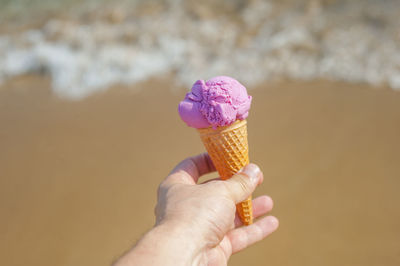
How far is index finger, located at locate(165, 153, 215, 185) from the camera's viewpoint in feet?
6.89

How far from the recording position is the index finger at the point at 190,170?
2100 mm

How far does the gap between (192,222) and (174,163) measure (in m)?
1.59

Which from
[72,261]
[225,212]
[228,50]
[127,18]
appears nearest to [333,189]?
[225,212]

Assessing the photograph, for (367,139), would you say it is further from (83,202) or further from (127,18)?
(127,18)

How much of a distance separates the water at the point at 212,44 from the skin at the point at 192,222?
229 cm

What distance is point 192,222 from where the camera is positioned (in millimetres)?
1705

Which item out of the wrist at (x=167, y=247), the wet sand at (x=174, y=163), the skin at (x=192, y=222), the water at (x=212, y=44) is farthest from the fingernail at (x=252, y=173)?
the water at (x=212, y=44)

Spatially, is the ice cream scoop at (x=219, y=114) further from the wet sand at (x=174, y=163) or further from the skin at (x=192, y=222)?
the wet sand at (x=174, y=163)

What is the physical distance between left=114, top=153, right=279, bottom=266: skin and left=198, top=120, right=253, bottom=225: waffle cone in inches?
3.9

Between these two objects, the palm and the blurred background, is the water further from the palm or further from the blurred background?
the palm

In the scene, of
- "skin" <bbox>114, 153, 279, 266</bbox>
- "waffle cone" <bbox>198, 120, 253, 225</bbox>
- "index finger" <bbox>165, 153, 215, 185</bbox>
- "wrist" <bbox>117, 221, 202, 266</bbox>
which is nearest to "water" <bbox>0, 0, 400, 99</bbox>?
"index finger" <bbox>165, 153, 215, 185</bbox>

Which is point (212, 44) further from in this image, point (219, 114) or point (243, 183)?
point (243, 183)

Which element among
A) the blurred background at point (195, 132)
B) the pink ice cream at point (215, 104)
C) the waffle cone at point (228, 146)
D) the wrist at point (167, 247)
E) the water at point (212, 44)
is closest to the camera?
the wrist at point (167, 247)

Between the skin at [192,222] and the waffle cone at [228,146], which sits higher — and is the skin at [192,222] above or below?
below
